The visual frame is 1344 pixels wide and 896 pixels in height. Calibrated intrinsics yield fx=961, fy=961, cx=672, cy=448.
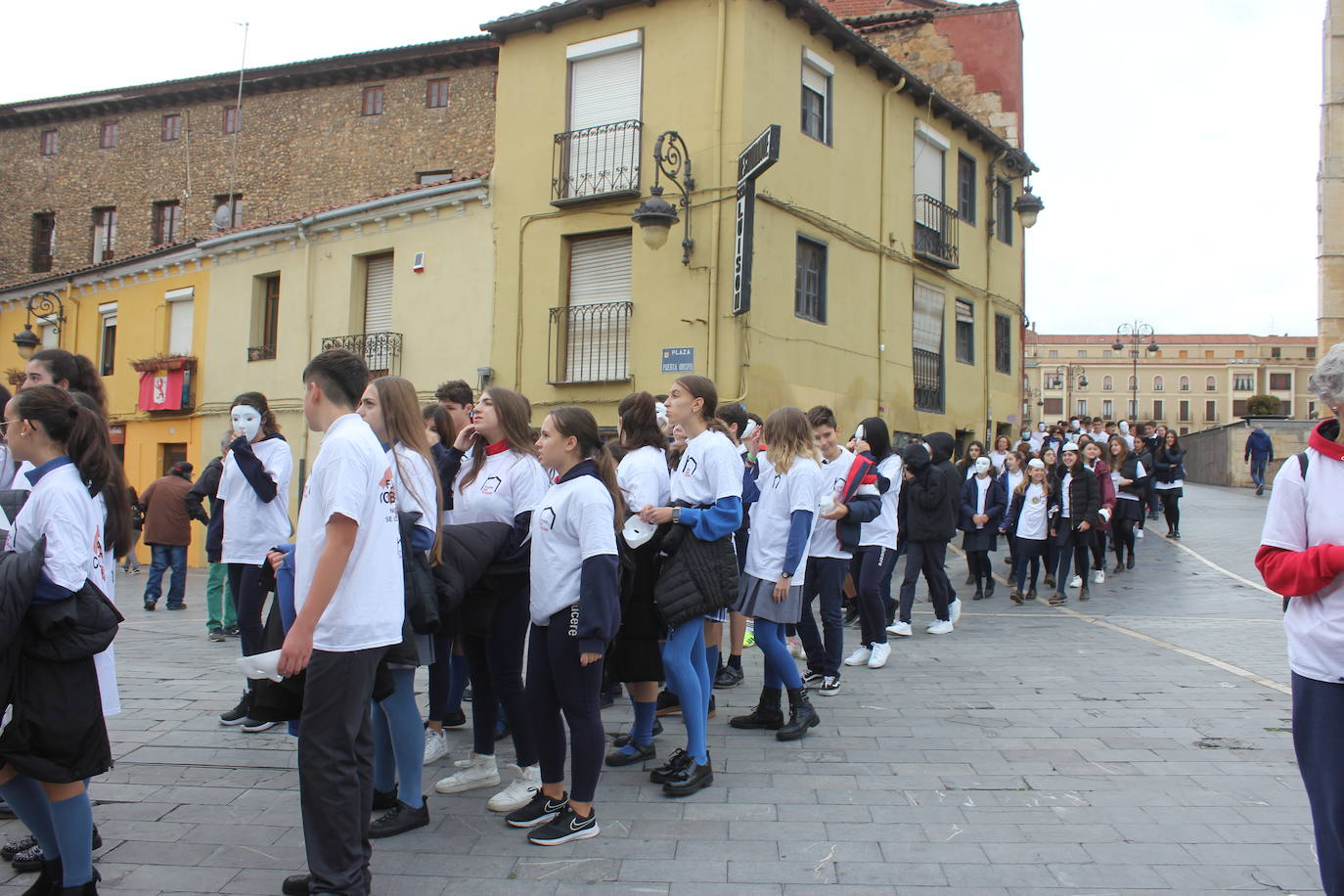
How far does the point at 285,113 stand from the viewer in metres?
25.8

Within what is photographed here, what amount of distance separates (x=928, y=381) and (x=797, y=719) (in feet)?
50.2

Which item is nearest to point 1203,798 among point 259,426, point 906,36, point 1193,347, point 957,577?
point 259,426

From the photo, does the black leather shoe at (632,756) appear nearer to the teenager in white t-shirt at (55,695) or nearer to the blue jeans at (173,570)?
the teenager in white t-shirt at (55,695)

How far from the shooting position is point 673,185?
48.6ft

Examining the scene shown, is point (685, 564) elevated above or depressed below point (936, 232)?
below

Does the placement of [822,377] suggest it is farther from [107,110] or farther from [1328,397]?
[107,110]

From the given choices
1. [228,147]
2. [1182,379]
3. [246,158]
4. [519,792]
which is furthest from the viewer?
[1182,379]

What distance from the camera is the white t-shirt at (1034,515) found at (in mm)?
11469

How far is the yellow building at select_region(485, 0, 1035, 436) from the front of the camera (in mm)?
14555

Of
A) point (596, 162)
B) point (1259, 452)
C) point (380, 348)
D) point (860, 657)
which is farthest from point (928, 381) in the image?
point (1259, 452)

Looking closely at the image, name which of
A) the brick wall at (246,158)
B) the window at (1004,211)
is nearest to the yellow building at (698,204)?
the window at (1004,211)

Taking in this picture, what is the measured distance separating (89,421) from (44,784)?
128cm

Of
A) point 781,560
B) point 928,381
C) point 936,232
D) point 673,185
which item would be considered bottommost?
point 781,560

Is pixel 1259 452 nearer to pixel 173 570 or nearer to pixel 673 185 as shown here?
pixel 673 185
